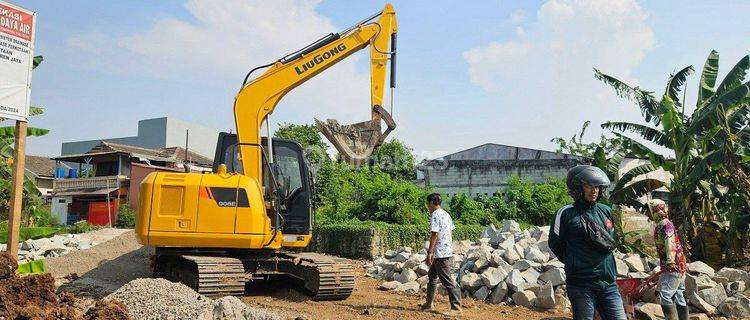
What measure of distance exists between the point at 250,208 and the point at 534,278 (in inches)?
174

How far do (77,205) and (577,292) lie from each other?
36.7 m

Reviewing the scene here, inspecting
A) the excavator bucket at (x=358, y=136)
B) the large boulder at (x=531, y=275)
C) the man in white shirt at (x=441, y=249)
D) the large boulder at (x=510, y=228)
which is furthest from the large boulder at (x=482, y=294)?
the large boulder at (x=510, y=228)

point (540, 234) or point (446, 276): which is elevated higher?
point (540, 234)

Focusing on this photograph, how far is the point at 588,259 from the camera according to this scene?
402cm

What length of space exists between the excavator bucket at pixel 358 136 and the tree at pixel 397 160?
1413cm

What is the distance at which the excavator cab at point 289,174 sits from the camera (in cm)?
844

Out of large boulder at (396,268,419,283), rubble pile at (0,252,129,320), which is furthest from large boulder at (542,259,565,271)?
rubble pile at (0,252,129,320)

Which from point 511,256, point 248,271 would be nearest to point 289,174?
point 248,271

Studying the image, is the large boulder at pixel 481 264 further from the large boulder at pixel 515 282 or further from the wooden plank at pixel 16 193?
the wooden plank at pixel 16 193

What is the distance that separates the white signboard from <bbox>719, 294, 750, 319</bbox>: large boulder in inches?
341

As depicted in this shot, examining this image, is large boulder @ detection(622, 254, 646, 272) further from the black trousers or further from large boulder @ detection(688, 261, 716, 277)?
the black trousers

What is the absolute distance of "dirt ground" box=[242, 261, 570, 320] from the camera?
7430 millimetres

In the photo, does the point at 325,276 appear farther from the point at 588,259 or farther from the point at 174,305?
the point at 588,259

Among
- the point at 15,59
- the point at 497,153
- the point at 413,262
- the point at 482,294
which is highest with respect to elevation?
the point at 497,153
